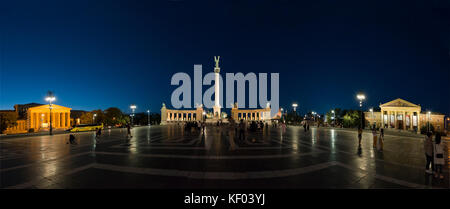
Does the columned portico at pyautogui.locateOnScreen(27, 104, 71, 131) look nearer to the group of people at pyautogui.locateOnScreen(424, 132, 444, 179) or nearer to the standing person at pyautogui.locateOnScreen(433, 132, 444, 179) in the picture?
the group of people at pyautogui.locateOnScreen(424, 132, 444, 179)

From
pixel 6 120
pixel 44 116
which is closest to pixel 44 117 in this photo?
pixel 44 116

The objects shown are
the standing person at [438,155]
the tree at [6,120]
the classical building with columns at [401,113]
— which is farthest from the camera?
the classical building with columns at [401,113]

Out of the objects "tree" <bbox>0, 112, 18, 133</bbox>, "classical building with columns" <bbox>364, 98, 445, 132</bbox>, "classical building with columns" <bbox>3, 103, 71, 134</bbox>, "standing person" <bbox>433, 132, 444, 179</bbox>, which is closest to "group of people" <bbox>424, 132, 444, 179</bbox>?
"standing person" <bbox>433, 132, 444, 179</bbox>

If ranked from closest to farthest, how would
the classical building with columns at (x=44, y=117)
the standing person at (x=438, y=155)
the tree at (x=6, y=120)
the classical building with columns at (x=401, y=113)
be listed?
1. the standing person at (x=438, y=155)
2. the tree at (x=6, y=120)
3. the classical building with columns at (x=44, y=117)
4. the classical building with columns at (x=401, y=113)

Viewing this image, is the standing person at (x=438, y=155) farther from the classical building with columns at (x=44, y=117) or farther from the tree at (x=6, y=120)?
the classical building with columns at (x=44, y=117)

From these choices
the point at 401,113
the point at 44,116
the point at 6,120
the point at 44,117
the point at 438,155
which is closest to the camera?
the point at 438,155

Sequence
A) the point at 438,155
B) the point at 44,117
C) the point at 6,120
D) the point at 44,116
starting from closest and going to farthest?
the point at 438,155 → the point at 6,120 → the point at 44,116 → the point at 44,117

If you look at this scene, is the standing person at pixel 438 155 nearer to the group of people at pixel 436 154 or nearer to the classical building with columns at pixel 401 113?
the group of people at pixel 436 154

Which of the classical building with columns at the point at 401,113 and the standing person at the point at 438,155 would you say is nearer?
the standing person at the point at 438,155

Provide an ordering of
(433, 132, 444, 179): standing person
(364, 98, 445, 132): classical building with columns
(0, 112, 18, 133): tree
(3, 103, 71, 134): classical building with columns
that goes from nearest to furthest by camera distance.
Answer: (433, 132, 444, 179): standing person < (0, 112, 18, 133): tree < (3, 103, 71, 134): classical building with columns < (364, 98, 445, 132): classical building with columns

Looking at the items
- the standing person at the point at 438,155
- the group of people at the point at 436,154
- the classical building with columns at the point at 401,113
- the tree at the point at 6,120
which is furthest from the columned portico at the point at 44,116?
the classical building with columns at the point at 401,113

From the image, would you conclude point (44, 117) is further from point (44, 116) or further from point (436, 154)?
point (436, 154)

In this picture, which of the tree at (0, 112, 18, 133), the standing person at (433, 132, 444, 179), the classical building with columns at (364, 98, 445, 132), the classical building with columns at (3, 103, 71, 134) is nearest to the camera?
the standing person at (433, 132, 444, 179)

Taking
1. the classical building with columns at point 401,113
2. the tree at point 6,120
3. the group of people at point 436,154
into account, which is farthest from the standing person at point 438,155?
the classical building with columns at point 401,113
